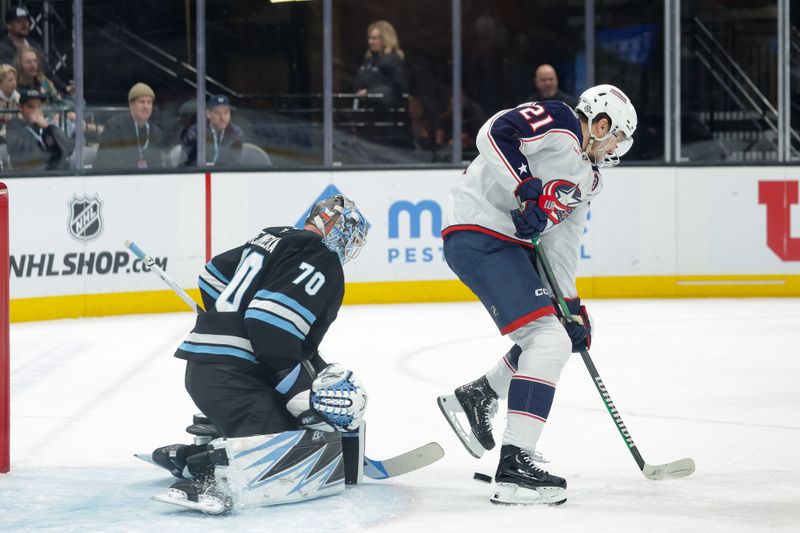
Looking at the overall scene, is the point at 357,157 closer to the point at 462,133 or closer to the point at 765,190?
the point at 462,133

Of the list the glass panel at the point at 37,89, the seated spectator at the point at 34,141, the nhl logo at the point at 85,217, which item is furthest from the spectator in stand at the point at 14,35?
the nhl logo at the point at 85,217

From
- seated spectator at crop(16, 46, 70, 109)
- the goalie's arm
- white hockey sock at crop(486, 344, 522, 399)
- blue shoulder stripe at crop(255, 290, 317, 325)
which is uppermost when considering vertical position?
seated spectator at crop(16, 46, 70, 109)

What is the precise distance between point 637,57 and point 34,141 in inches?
157

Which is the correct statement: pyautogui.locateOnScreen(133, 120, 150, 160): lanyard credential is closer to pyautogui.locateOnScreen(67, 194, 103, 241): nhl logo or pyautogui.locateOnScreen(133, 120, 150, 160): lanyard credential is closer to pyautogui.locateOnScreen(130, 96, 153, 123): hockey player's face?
pyautogui.locateOnScreen(130, 96, 153, 123): hockey player's face

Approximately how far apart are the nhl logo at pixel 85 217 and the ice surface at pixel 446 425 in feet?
1.64

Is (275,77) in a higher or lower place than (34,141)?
higher

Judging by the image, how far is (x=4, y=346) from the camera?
13.3 feet

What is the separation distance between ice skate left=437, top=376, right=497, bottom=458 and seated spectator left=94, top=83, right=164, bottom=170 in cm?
466

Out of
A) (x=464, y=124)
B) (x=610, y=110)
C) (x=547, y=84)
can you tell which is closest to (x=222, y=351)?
(x=610, y=110)

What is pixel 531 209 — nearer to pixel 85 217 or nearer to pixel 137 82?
pixel 85 217

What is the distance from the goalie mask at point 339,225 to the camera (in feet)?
11.8

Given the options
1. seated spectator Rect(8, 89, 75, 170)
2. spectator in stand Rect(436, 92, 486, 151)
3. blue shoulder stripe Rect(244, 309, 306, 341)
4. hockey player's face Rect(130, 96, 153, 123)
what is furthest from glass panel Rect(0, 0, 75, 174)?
blue shoulder stripe Rect(244, 309, 306, 341)

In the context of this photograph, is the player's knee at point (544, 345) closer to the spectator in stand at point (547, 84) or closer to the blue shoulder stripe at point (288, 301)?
the blue shoulder stripe at point (288, 301)

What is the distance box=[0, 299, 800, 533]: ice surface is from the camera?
3.48 m
